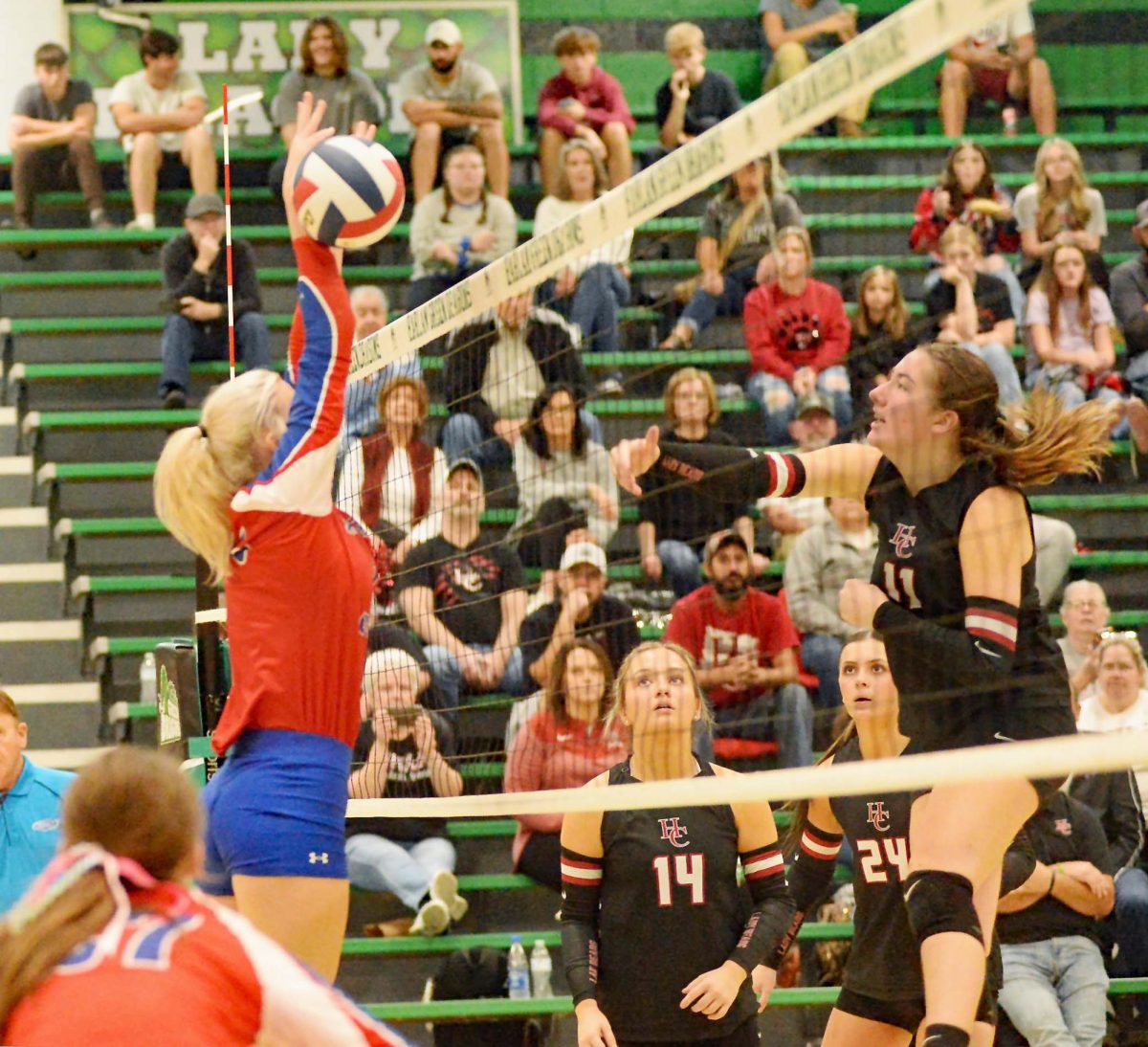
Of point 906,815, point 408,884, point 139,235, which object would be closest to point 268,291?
point 139,235

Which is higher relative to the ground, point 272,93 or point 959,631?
point 272,93

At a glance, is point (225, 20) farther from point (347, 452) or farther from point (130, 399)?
point (347, 452)

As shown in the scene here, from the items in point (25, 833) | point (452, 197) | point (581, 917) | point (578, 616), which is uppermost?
point (452, 197)

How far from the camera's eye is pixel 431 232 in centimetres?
1196

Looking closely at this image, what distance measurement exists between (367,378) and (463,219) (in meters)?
6.02

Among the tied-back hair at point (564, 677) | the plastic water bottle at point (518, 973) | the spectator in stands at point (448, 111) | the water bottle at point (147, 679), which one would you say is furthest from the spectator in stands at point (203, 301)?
the plastic water bottle at point (518, 973)

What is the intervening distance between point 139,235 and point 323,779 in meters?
8.95

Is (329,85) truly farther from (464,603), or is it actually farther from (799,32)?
(464,603)

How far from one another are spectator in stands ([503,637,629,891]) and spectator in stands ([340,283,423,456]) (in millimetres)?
1273

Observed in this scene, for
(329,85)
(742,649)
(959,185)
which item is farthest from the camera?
(329,85)

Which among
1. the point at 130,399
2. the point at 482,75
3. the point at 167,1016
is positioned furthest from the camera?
the point at 482,75

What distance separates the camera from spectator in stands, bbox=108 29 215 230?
41.0 ft

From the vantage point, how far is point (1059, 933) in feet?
24.8

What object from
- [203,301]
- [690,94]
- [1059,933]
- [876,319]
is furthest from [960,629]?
[690,94]
